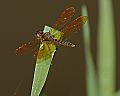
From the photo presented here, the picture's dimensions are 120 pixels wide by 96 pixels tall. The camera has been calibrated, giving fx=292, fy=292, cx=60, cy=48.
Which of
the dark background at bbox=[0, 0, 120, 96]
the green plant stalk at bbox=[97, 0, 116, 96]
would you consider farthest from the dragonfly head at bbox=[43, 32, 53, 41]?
the dark background at bbox=[0, 0, 120, 96]

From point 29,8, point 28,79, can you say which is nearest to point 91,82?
point 28,79

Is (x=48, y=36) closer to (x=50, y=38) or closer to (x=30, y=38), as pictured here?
(x=50, y=38)

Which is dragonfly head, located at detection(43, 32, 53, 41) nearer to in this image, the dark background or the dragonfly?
the dragonfly

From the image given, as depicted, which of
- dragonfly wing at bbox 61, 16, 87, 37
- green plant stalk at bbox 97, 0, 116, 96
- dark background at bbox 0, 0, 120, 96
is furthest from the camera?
dark background at bbox 0, 0, 120, 96

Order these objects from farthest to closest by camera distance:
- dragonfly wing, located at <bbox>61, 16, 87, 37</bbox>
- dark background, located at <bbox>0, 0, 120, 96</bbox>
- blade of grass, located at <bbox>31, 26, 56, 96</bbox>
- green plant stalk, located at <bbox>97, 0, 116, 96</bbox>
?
dark background, located at <bbox>0, 0, 120, 96</bbox>
green plant stalk, located at <bbox>97, 0, 116, 96</bbox>
dragonfly wing, located at <bbox>61, 16, 87, 37</bbox>
blade of grass, located at <bbox>31, 26, 56, 96</bbox>

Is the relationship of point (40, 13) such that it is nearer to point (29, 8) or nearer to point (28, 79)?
point (29, 8)

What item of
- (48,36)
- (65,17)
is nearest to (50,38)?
(48,36)
